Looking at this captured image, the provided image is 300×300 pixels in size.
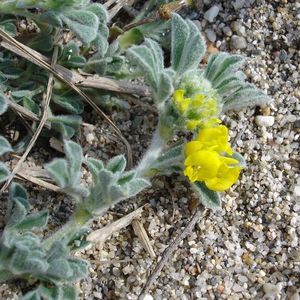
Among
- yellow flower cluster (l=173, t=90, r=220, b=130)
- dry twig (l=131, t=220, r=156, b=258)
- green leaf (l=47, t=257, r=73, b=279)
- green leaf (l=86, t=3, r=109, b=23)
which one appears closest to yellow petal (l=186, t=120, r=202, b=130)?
yellow flower cluster (l=173, t=90, r=220, b=130)

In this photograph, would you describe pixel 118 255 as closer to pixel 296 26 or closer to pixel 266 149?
pixel 266 149

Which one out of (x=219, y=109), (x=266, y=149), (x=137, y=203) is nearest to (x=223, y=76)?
(x=219, y=109)

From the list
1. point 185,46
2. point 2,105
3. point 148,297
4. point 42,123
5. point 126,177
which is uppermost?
point 185,46

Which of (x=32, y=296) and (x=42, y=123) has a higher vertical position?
(x=42, y=123)

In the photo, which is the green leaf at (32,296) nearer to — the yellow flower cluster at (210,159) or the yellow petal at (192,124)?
the yellow flower cluster at (210,159)

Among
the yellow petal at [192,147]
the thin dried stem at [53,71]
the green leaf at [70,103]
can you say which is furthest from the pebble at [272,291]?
the green leaf at [70,103]

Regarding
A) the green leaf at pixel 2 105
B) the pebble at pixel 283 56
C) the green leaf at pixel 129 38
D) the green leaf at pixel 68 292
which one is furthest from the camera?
the pebble at pixel 283 56

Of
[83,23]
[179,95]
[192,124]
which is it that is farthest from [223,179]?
[83,23]

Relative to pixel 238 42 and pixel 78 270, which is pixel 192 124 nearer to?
pixel 78 270
